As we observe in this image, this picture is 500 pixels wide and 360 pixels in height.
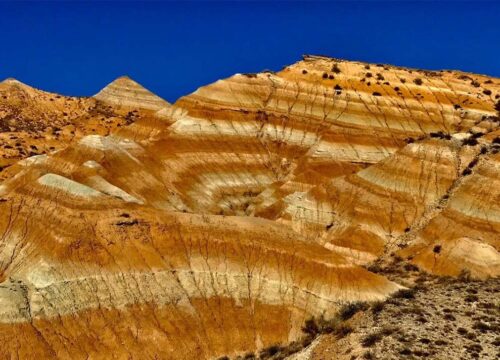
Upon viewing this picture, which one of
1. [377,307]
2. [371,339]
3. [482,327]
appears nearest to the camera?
[371,339]

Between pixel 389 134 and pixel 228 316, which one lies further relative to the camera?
pixel 389 134

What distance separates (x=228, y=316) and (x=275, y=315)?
3421 mm

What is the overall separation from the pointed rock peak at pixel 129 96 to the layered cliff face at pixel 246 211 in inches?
2182

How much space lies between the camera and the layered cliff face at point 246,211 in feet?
143

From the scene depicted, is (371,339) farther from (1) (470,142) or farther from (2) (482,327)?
(1) (470,142)

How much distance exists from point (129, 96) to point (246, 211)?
351 ft

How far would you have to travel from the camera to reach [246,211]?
254ft

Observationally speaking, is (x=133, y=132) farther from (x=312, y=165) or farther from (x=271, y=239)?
(x=271, y=239)

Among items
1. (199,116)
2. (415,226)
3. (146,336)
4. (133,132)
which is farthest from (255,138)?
(146,336)

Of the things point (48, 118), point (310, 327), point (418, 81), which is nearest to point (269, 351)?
point (310, 327)

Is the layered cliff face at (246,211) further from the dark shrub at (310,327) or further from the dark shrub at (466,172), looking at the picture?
the dark shrub at (310,327)

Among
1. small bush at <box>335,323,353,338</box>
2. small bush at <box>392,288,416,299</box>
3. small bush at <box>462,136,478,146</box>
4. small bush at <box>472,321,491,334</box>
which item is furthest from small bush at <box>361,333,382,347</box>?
small bush at <box>462,136,478,146</box>

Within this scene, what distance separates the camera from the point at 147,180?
7206cm

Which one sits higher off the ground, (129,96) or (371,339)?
(129,96)
